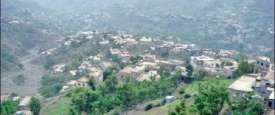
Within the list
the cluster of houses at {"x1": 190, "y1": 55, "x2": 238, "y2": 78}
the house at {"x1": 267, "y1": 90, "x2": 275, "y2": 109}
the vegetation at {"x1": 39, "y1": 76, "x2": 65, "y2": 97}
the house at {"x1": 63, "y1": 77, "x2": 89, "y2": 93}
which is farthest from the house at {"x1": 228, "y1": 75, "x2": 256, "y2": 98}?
the vegetation at {"x1": 39, "y1": 76, "x2": 65, "y2": 97}

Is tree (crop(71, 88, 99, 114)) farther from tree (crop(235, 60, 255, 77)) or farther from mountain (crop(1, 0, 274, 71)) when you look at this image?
mountain (crop(1, 0, 274, 71))

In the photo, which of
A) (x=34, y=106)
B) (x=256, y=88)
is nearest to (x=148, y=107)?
(x=256, y=88)

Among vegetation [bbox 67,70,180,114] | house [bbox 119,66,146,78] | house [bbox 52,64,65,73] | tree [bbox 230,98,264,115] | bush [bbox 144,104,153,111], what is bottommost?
house [bbox 52,64,65,73]

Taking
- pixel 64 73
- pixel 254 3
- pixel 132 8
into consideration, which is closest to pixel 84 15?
pixel 132 8

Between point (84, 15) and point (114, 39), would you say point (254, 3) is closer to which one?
point (84, 15)

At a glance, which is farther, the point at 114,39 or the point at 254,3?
the point at 254,3

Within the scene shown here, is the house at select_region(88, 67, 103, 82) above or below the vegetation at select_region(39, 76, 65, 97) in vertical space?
above

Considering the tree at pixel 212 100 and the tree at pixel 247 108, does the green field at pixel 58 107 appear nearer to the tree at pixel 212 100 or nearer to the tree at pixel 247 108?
the tree at pixel 212 100

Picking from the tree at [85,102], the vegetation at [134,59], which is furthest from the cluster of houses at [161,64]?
the tree at [85,102]

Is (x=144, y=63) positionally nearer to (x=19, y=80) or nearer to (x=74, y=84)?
(x=74, y=84)

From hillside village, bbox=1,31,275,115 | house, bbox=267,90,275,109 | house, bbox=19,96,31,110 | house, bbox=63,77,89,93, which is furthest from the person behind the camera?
house, bbox=63,77,89,93
